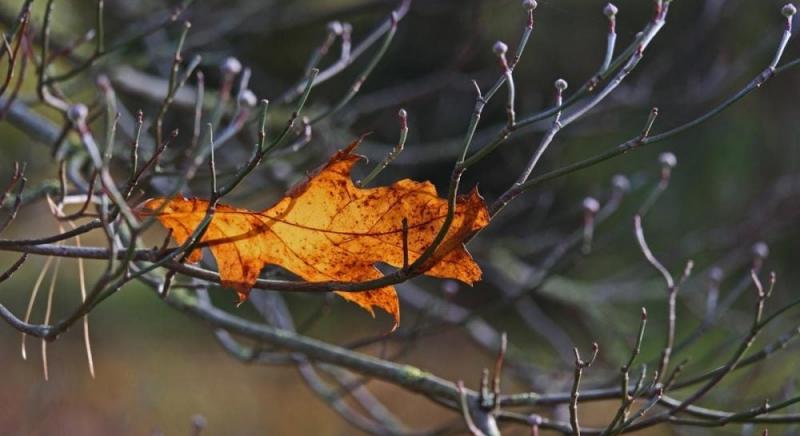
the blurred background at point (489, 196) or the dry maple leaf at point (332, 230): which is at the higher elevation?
the blurred background at point (489, 196)

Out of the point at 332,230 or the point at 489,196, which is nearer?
the point at 332,230

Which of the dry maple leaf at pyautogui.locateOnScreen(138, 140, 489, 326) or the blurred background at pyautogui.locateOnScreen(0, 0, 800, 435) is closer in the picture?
the dry maple leaf at pyautogui.locateOnScreen(138, 140, 489, 326)

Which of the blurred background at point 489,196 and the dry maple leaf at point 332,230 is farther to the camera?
the blurred background at point 489,196

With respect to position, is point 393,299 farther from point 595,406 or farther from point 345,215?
point 595,406

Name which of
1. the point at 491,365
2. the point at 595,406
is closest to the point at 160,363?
the point at 491,365
